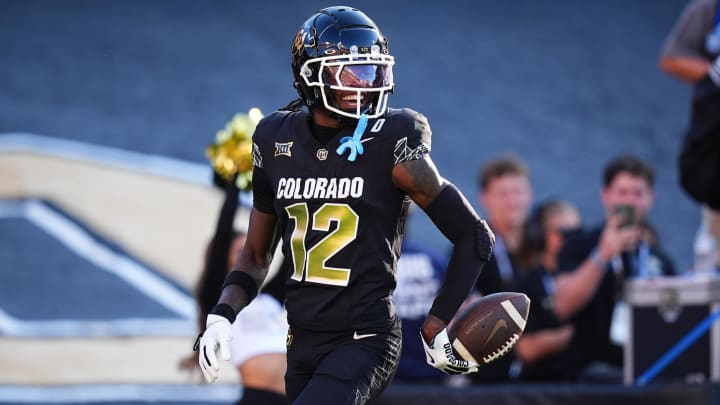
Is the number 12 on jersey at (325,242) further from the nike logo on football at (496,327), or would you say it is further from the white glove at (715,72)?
the white glove at (715,72)

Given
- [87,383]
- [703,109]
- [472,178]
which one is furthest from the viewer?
[472,178]

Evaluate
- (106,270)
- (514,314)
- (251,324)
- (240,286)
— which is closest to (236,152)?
(251,324)

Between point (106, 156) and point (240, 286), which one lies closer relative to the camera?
point (240, 286)

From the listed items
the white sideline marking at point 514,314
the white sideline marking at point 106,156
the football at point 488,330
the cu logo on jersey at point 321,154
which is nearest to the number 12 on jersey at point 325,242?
the cu logo on jersey at point 321,154

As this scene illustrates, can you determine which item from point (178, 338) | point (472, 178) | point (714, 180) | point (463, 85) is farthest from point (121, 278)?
point (714, 180)

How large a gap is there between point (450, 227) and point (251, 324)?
182 centimetres

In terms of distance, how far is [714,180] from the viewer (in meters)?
5.64

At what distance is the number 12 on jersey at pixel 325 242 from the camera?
3863 millimetres

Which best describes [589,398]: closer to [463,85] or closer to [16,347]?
[16,347]

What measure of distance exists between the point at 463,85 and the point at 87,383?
5.08 m

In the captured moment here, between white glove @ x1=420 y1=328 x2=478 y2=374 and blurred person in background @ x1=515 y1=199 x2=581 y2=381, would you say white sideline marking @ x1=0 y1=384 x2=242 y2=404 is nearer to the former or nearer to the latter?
blurred person in background @ x1=515 y1=199 x2=581 y2=381

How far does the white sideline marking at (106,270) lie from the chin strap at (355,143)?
471 cm

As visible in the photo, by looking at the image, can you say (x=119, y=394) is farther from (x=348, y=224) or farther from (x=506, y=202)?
(x=348, y=224)

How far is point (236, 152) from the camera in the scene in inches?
221
